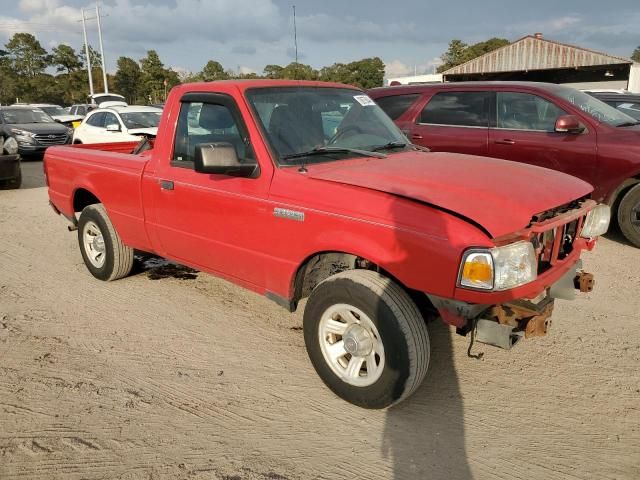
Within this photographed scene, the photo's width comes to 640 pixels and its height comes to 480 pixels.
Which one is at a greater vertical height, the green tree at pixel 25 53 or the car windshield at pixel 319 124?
the green tree at pixel 25 53

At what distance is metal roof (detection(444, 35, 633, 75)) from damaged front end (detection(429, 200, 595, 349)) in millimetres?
27951

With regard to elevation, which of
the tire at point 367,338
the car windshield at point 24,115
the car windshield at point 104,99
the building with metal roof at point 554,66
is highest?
the building with metal roof at point 554,66

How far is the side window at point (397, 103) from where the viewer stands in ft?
23.8

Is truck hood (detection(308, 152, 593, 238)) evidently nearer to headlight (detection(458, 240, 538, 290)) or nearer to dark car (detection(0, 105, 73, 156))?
headlight (detection(458, 240, 538, 290))

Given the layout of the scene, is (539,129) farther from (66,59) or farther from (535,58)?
(66,59)

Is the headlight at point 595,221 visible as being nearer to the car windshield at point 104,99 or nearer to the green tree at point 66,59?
the car windshield at point 104,99

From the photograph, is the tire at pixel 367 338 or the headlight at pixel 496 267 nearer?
the headlight at pixel 496 267

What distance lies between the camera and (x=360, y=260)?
10.6 feet

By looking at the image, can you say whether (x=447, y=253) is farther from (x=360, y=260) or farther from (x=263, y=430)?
(x=263, y=430)

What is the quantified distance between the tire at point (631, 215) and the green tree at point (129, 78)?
49.9 metres

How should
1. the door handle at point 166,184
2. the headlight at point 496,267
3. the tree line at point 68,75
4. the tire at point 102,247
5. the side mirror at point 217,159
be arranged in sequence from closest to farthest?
the headlight at point 496,267, the side mirror at point 217,159, the door handle at point 166,184, the tire at point 102,247, the tree line at point 68,75

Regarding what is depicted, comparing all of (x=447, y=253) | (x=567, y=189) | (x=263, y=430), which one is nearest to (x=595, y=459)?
(x=447, y=253)

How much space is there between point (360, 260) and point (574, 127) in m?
3.99

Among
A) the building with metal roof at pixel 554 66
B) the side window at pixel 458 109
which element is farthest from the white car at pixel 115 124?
the building with metal roof at pixel 554 66
